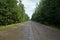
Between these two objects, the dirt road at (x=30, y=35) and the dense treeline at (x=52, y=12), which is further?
the dense treeline at (x=52, y=12)

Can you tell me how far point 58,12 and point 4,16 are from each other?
60.8 feet

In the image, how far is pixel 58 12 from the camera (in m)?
35.7

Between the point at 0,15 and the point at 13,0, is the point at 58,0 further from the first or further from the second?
the point at 13,0

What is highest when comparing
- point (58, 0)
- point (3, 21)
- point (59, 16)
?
point (58, 0)

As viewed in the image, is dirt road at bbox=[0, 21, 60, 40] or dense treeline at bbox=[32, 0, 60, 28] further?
dense treeline at bbox=[32, 0, 60, 28]

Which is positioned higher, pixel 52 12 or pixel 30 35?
pixel 52 12

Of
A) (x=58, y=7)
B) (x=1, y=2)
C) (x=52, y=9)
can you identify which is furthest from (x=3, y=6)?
(x=58, y=7)

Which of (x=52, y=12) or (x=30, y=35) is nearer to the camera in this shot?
(x=30, y=35)

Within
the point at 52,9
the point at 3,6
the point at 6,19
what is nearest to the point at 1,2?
the point at 3,6

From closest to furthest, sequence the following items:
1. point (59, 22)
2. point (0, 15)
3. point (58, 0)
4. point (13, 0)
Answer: point (58, 0) → point (59, 22) → point (0, 15) → point (13, 0)

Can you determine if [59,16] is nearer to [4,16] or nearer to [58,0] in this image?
[58,0]

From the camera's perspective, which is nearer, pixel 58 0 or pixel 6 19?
pixel 58 0

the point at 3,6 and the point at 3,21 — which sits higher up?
the point at 3,6

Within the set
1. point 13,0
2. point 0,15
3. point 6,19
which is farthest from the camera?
point 13,0
